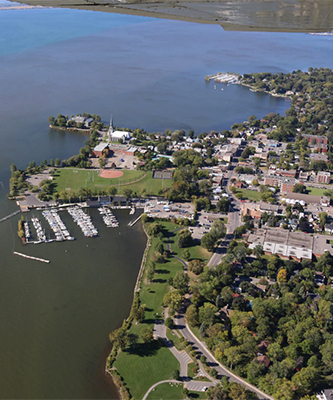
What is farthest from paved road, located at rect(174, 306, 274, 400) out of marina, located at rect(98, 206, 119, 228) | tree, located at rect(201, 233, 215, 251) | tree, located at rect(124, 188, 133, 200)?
tree, located at rect(124, 188, 133, 200)

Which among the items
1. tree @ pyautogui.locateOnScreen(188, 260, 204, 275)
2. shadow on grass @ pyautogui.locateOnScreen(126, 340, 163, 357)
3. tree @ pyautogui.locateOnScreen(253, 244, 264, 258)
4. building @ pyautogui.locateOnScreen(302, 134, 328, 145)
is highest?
building @ pyautogui.locateOnScreen(302, 134, 328, 145)

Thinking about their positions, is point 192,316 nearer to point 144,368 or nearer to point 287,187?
point 144,368

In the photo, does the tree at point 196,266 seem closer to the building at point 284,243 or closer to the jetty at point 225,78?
the building at point 284,243

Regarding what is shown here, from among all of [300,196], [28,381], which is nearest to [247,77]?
[300,196]

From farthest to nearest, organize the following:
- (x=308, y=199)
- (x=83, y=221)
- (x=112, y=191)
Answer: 1. (x=308, y=199)
2. (x=112, y=191)
3. (x=83, y=221)

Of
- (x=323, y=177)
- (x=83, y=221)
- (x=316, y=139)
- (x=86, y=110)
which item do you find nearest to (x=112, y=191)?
(x=83, y=221)

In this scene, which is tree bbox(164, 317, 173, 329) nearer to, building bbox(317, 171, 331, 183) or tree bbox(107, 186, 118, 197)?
tree bbox(107, 186, 118, 197)

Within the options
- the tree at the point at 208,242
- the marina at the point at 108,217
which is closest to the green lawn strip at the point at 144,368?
the tree at the point at 208,242
